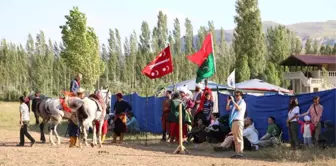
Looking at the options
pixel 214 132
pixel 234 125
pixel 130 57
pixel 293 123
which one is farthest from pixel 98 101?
pixel 130 57

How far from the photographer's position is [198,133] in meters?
18.5

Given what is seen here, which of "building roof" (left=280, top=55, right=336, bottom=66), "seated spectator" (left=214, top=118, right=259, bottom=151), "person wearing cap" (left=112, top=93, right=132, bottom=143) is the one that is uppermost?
"building roof" (left=280, top=55, right=336, bottom=66)

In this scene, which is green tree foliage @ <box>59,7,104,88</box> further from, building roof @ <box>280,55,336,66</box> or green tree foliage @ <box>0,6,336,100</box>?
building roof @ <box>280,55,336,66</box>

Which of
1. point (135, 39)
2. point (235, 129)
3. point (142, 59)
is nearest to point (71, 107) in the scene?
point (235, 129)

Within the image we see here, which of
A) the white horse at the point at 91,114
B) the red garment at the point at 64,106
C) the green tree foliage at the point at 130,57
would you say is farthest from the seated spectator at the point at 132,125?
the green tree foliage at the point at 130,57

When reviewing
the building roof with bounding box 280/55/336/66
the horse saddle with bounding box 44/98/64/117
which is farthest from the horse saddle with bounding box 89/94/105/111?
the building roof with bounding box 280/55/336/66

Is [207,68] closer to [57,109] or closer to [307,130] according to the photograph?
[307,130]

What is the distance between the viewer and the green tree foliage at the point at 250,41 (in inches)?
2564

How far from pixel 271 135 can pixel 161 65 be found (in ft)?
15.4

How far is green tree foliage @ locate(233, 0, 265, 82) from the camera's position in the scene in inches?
2564

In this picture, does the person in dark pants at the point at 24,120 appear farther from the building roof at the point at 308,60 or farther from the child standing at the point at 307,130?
the building roof at the point at 308,60

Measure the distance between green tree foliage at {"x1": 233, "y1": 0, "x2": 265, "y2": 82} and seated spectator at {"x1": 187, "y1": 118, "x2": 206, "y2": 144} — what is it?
45337mm

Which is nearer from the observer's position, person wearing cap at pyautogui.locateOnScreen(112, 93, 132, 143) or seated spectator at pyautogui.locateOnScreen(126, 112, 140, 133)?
person wearing cap at pyautogui.locateOnScreen(112, 93, 132, 143)

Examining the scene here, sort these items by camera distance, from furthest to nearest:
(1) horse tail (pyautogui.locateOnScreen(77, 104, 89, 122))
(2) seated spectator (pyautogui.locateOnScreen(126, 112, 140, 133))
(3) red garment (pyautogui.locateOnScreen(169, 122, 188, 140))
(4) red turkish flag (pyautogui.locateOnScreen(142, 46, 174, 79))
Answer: (2) seated spectator (pyautogui.locateOnScreen(126, 112, 140, 133)) → (4) red turkish flag (pyautogui.locateOnScreen(142, 46, 174, 79)) → (3) red garment (pyautogui.locateOnScreen(169, 122, 188, 140)) → (1) horse tail (pyautogui.locateOnScreen(77, 104, 89, 122))
